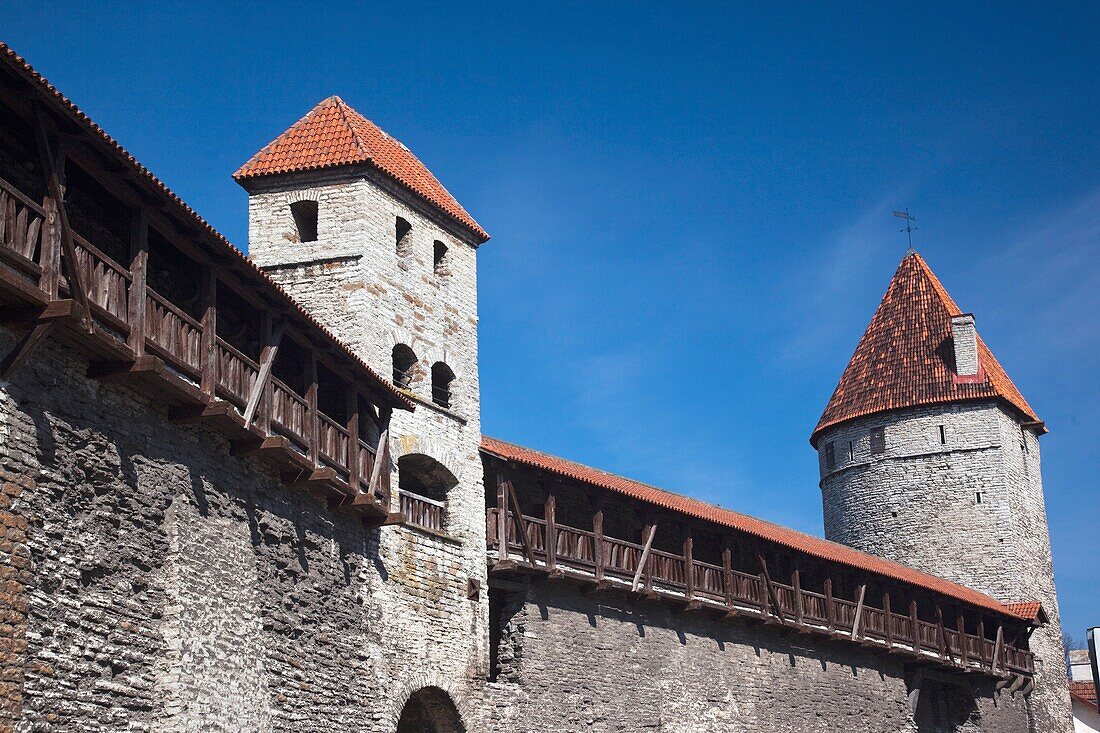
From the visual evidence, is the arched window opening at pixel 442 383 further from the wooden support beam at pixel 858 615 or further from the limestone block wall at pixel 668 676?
the wooden support beam at pixel 858 615

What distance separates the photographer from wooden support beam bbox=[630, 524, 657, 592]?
74.5 ft

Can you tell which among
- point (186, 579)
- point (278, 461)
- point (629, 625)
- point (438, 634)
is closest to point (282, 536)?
point (278, 461)

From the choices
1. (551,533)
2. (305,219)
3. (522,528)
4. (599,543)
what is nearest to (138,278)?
(305,219)

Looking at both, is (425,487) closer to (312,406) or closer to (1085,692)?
(312,406)

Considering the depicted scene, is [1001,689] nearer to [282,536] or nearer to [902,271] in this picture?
[902,271]

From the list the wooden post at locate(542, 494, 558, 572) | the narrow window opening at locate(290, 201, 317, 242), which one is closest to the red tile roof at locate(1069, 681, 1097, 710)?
the wooden post at locate(542, 494, 558, 572)

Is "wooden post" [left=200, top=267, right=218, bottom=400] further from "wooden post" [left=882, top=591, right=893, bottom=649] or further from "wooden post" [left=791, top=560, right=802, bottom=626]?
"wooden post" [left=882, top=591, right=893, bottom=649]

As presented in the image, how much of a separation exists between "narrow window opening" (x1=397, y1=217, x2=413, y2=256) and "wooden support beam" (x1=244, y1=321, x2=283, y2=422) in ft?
18.0

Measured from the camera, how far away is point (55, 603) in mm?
11062

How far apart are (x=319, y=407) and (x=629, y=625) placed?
745 cm

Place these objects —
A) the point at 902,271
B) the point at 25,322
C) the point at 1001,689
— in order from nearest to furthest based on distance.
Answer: the point at 25,322 → the point at 1001,689 → the point at 902,271

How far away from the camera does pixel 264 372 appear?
48.9 ft

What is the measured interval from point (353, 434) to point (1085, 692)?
3456 cm

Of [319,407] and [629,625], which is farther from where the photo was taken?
[629,625]
